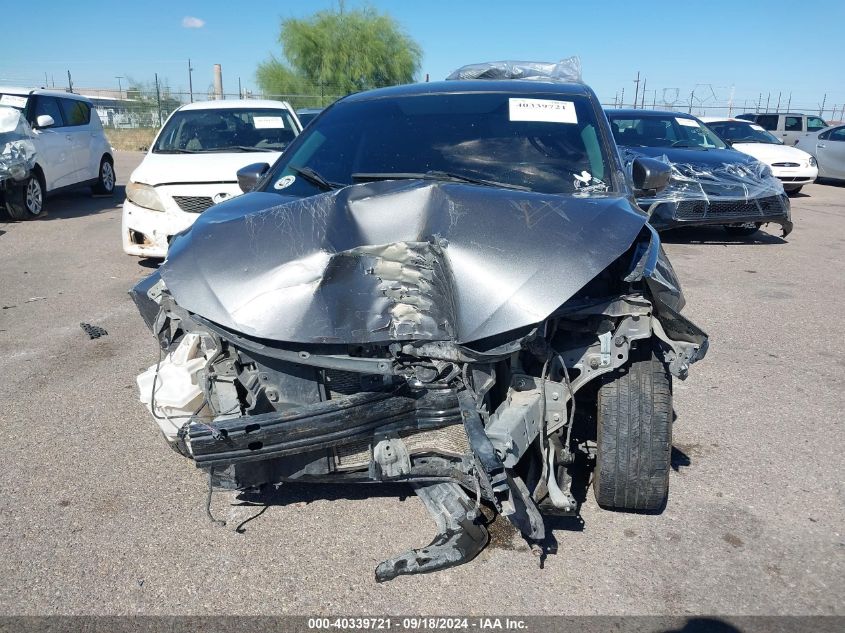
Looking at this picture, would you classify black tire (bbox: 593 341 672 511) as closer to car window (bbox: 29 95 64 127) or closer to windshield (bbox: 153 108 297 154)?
windshield (bbox: 153 108 297 154)

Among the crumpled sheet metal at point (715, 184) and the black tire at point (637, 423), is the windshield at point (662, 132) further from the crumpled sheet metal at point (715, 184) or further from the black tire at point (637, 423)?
the black tire at point (637, 423)

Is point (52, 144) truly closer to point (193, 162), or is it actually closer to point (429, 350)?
point (193, 162)

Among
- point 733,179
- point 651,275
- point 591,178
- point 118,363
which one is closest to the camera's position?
point 651,275

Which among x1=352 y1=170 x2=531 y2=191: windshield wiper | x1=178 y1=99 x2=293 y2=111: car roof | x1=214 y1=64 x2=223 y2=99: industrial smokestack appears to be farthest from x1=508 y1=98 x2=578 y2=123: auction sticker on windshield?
x1=214 y1=64 x2=223 y2=99: industrial smokestack

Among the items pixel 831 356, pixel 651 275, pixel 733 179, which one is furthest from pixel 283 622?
pixel 733 179

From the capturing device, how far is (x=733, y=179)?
8508 millimetres

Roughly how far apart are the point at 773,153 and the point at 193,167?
1169cm

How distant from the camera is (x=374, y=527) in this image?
295 centimetres

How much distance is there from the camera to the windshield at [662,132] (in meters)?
9.68

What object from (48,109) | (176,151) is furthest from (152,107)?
(176,151)

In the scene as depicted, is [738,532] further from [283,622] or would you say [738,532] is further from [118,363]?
[118,363]

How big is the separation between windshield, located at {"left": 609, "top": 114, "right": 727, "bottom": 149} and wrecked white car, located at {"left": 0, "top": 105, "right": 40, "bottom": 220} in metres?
8.19

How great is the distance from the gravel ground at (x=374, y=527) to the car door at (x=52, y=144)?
6.65m

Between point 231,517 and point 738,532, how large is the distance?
7.03 feet
